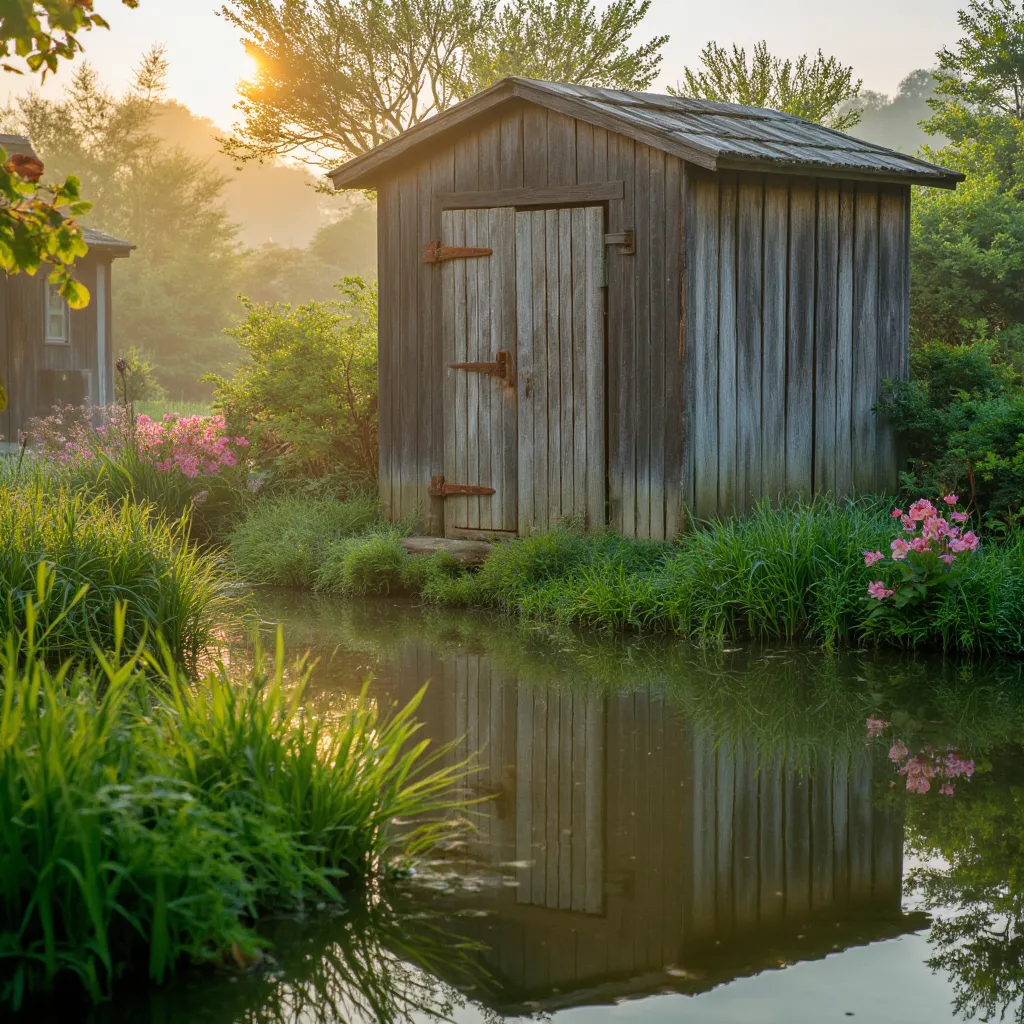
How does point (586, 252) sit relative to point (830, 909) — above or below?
above

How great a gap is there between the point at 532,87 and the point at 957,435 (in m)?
4.03

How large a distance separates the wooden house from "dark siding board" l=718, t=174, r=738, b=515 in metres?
12.9

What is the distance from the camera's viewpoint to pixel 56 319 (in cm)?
2227

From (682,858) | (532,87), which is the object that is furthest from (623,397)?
(682,858)

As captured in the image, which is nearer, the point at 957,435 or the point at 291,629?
the point at 291,629

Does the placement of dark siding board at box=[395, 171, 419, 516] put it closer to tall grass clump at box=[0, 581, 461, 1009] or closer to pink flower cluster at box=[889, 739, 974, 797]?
pink flower cluster at box=[889, 739, 974, 797]

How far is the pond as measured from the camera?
364cm

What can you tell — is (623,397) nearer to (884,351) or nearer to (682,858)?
(884,351)

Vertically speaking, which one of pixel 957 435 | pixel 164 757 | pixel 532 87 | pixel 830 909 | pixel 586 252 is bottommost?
pixel 830 909

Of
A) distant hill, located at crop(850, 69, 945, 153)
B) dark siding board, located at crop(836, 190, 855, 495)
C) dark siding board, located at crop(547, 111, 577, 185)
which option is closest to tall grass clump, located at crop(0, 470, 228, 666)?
dark siding board, located at crop(547, 111, 577, 185)

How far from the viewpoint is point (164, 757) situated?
158 inches

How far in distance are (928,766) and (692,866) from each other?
1629 millimetres

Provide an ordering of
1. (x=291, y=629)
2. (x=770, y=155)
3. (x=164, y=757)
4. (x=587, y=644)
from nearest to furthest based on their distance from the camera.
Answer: (x=164, y=757) → (x=587, y=644) → (x=291, y=629) → (x=770, y=155)

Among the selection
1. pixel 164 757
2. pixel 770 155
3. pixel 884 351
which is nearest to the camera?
pixel 164 757
